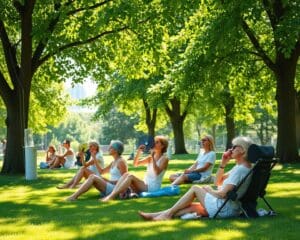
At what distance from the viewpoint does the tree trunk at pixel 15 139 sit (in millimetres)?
21750

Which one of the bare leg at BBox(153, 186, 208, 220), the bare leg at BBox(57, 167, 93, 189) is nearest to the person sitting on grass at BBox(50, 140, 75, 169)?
the bare leg at BBox(57, 167, 93, 189)

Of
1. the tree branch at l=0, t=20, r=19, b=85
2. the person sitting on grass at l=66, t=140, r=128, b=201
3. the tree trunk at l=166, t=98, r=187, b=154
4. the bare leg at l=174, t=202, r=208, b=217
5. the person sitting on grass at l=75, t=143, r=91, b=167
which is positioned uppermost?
the tree branch at l=0, t=20, r=19, b=85

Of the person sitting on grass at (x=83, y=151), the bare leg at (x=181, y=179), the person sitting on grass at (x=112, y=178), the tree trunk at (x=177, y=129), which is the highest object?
the tree trunk at (x=177, y=129)

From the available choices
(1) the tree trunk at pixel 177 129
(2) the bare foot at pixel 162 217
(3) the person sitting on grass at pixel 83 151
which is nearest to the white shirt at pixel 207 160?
(3) the person sitting on grass at pixel 83 151

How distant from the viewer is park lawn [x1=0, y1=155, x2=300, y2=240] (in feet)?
26.6

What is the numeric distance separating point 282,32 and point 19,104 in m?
10.2

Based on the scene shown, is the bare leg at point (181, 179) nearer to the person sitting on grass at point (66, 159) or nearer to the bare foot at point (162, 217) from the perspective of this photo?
the bare foot at point (162, 217)

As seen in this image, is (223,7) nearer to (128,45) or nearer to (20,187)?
(128,45)

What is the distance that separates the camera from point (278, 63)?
24.4 meters

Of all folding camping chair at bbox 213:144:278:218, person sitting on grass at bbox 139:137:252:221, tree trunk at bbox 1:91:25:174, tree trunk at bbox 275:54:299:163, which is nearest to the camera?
folding camping chair at bbox 213:144:278:218

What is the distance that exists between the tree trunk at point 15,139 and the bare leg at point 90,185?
9.38 meters

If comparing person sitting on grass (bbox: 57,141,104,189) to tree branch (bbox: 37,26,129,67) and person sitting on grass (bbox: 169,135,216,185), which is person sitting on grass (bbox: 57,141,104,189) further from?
tree branch (bbox: 37,26,129,67)

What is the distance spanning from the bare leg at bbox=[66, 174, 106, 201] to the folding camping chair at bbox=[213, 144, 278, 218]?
4095 mm

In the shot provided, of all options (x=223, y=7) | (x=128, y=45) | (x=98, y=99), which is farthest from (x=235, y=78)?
(x=98, y=99)
